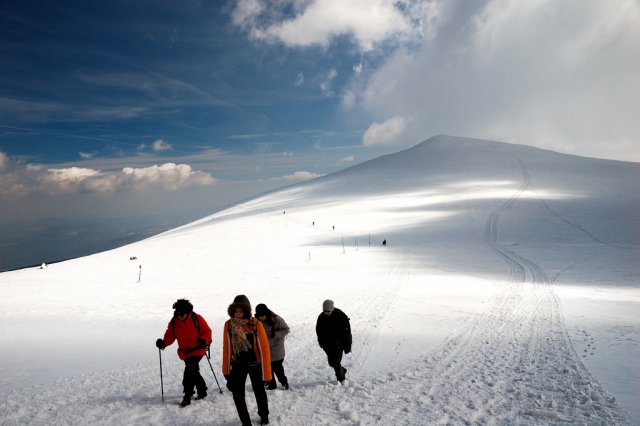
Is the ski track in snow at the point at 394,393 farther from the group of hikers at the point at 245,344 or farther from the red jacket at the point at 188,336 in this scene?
the red jacket at the point at 188,336

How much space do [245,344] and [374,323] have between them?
769 cm

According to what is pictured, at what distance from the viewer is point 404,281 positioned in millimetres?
20203

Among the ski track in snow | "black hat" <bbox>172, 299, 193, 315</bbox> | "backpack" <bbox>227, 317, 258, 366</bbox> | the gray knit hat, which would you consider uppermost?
"black hat" <bbox>172, 299, 193, 315</bbox>

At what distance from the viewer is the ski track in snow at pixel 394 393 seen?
20.7 feet

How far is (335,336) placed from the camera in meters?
7.63

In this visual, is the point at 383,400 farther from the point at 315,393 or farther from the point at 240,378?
the point at 240,378

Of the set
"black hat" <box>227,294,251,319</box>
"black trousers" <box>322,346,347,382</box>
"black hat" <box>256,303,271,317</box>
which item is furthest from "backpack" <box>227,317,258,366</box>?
"black trousers" <box>322,346,347,382</box>

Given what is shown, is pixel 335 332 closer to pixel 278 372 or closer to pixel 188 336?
pixel 278 372

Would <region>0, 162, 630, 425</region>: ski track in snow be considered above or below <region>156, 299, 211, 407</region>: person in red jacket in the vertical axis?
below

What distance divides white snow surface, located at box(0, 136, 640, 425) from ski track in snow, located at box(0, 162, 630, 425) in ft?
0.14

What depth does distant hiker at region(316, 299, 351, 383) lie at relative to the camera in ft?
25.1

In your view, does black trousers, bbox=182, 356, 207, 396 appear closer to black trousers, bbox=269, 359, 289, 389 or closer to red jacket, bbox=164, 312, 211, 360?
red jacket, bbox=164, 312, 211, 360

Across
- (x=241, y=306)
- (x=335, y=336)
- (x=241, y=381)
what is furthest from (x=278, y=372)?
(x=241, y=306)

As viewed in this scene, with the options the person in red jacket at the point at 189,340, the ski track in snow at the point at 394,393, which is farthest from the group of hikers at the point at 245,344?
the ski track in snow at the point at 394,393
